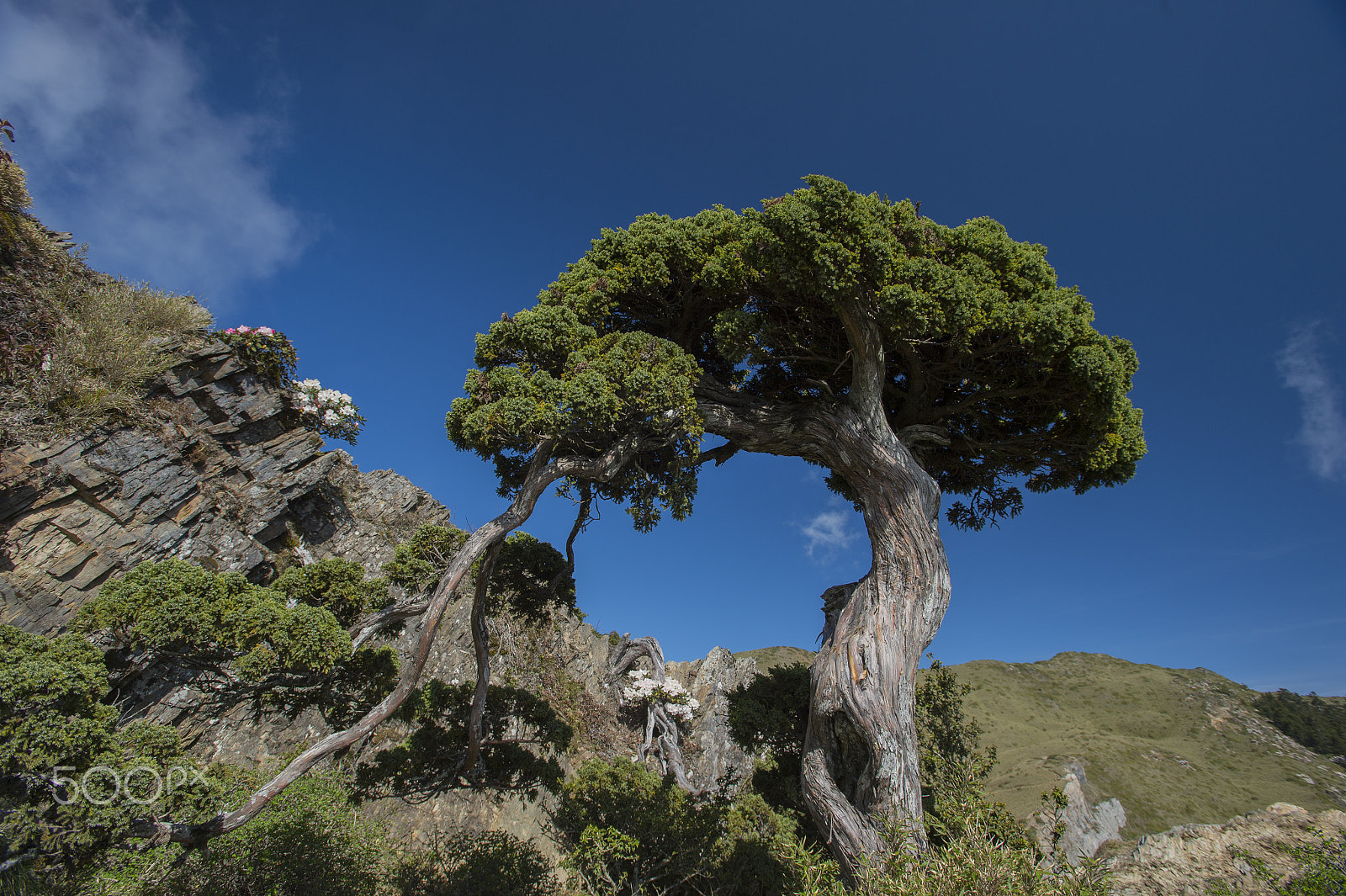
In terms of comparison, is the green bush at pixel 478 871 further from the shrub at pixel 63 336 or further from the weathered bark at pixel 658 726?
the shrub at pixel 63 336

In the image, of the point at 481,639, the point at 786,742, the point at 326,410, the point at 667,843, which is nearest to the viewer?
the point at 481,639

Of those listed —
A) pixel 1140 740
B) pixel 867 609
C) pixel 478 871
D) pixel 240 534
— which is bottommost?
pixel 478 871

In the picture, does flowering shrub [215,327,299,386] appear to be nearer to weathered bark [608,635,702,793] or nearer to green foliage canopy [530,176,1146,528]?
green foliage canopy [530,176,1146,528]

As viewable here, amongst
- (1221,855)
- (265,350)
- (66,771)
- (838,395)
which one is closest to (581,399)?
(838,395)

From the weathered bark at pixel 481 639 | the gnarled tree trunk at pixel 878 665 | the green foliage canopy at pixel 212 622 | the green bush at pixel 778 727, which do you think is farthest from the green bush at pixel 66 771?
the green bush at pixel 778 727

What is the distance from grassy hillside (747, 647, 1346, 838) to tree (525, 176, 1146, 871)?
15305 millimetres

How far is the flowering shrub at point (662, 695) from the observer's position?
20859 mm

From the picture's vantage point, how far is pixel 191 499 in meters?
13.3

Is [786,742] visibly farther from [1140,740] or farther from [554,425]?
[1140,740]

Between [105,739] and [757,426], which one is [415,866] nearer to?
[105,739]

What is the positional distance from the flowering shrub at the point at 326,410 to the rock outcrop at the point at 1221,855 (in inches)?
837

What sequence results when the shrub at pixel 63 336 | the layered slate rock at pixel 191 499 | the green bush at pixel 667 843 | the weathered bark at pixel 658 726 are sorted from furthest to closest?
the weathered bark at pixel 658 726 < the shrub at pixel 63 336 < the layered slate rock at pixel 191 499 < the green bush at pixel 667 843

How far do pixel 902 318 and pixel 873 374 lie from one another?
40.9 inches

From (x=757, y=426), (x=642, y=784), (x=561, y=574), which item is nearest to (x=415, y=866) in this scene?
(x=642, y=784)
